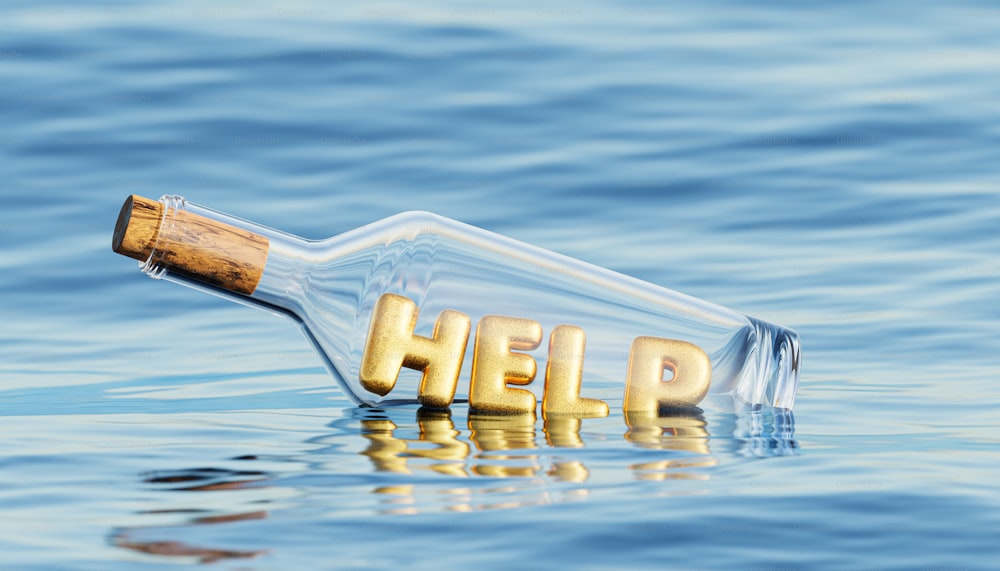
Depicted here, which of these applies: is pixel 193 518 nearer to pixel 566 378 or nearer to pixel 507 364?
pixel 507 364

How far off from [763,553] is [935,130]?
5684 millimetres

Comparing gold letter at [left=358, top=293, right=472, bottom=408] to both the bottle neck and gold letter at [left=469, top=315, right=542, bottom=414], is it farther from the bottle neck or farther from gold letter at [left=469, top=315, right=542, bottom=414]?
the bottle neck

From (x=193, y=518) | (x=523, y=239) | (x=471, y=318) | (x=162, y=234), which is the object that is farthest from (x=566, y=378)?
(x=523, y=239)

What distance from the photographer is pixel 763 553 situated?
1.95 meters

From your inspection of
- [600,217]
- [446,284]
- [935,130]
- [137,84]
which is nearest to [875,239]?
[600,217]

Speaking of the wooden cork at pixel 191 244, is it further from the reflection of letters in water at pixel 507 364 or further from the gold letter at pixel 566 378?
the gold letter at pixel 566 378

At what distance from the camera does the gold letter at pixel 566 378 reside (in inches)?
117

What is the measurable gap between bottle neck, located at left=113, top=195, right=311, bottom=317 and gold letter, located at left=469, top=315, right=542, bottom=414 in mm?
418

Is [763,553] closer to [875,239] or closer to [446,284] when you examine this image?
[446,284]

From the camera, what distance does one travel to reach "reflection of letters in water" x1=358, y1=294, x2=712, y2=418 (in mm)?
2889

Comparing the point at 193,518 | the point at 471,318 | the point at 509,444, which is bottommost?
the point at 193,518

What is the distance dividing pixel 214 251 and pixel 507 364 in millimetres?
687

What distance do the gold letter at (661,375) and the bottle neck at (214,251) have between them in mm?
779

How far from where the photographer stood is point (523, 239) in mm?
5715
